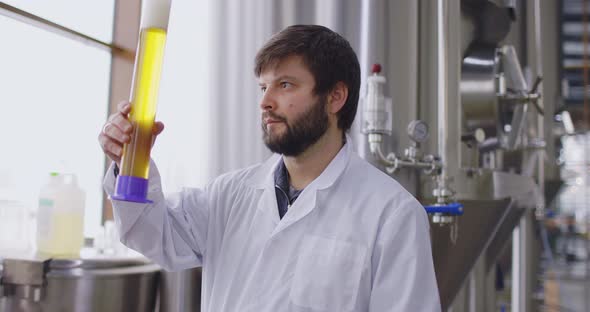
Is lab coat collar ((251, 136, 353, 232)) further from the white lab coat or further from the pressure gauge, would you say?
the pressure gauge

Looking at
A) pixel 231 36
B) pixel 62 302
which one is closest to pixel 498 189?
pixel 231 36

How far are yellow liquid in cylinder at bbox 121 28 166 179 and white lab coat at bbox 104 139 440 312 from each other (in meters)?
0.13

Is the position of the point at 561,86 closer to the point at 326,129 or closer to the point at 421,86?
the point at 421,86

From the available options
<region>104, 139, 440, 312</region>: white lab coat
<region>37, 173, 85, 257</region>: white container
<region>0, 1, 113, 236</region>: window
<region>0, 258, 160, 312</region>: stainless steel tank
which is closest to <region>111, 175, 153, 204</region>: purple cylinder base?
<region>104, 139, 440, 312</region>: white lab coat

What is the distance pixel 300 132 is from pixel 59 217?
0.63m

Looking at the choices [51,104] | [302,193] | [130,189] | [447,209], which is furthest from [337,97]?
[51,104]

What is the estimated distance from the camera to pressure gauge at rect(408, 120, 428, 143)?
4.25 ft

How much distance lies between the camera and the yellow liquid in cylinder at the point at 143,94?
0.82m

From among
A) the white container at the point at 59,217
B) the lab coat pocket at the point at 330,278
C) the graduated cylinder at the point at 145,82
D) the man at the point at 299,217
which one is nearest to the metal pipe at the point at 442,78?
the man at the point at 299,217

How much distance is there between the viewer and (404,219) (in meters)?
0.96

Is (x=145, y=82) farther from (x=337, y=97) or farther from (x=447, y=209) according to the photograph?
(x=447, y=209)

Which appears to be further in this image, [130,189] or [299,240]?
[299,240]

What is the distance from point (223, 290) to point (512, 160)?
112 centimetres

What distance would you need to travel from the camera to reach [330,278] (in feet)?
3.10
